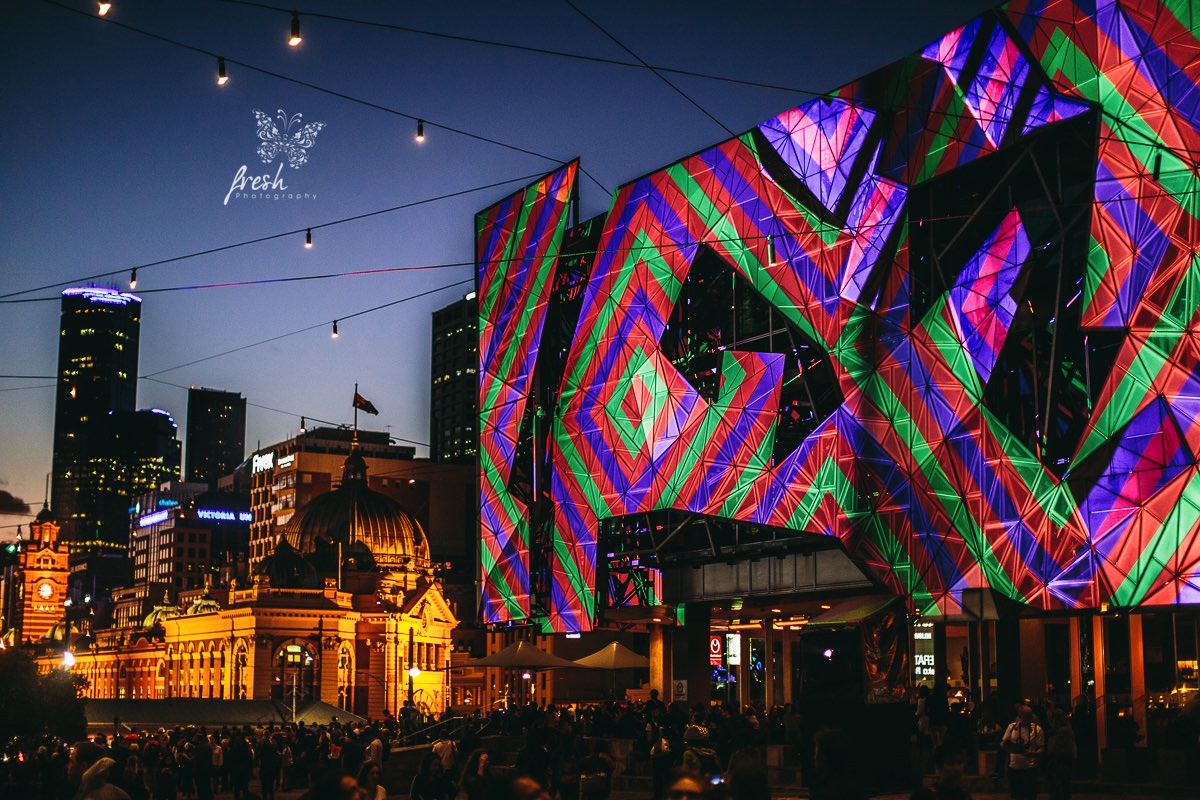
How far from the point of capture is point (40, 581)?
181000mm

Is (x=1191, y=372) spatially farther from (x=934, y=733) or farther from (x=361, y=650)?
(x=361, y=650)

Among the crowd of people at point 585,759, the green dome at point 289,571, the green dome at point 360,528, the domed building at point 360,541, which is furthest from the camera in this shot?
the green dome at point 360,528

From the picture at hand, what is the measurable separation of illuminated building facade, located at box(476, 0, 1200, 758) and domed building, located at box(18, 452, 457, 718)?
157ft

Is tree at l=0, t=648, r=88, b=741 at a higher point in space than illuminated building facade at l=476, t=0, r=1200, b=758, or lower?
lower

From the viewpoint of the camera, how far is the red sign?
60634 mm

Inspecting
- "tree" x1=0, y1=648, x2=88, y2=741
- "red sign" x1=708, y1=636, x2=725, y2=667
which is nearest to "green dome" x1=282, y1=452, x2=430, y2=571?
"tree" x1=0, y1=648, x2=88, y2=741

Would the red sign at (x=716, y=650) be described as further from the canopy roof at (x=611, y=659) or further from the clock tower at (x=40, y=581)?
the clock tower at (x=40, y=581)

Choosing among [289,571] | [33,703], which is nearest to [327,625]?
[289,571]

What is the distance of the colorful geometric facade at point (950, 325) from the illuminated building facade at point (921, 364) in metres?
0.08

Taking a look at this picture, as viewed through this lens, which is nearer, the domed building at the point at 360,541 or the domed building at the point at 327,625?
the domed building at the point at 327,625

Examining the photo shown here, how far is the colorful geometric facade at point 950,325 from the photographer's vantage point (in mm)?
37031

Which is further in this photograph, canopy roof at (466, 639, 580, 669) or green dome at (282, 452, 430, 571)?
green dome at (282, 452, 430, 571)

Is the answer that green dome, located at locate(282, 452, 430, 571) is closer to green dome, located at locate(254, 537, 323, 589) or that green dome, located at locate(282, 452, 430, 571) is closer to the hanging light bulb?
green dome, located at locate(254, 537, 323, 589)

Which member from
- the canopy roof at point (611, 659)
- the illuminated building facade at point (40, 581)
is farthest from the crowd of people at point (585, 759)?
the illuminated building facade at point (40, 581)
